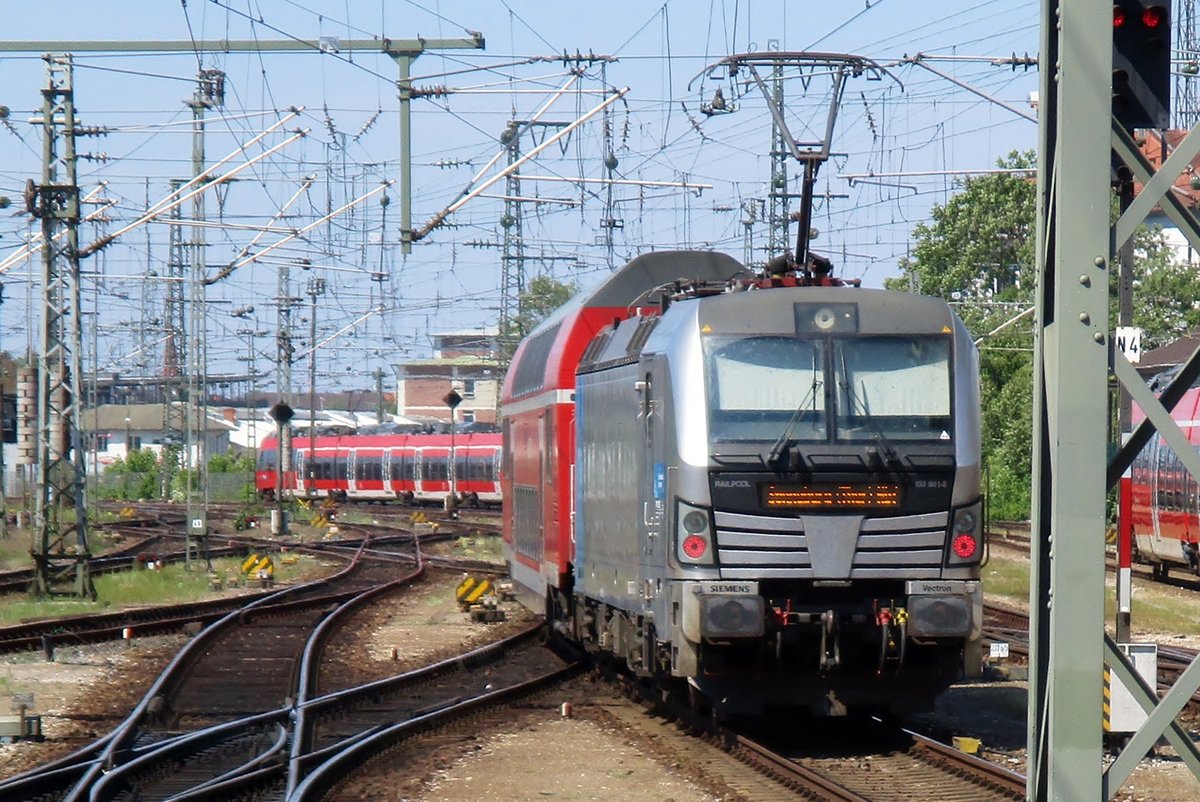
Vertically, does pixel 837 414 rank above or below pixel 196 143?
below

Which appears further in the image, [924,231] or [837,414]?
[924,231]

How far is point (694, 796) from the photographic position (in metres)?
11.1

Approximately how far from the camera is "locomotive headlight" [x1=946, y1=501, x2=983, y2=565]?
1224 centimetres

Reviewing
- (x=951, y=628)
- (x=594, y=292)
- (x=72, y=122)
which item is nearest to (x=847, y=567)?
(x=951, y=628)

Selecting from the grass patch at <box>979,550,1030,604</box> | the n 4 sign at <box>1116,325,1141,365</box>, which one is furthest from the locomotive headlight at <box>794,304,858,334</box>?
the grass patch at <box>979,550,1030,604</box>

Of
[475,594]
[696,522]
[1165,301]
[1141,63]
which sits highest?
[1165,301]

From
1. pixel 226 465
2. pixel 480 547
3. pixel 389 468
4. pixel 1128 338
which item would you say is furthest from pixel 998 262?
pixel 1128 338

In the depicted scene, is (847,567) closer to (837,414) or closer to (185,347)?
(837,414)

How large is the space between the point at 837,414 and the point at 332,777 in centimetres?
418

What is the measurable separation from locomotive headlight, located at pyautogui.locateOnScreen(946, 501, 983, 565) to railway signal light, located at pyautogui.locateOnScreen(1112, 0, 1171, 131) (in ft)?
23.4

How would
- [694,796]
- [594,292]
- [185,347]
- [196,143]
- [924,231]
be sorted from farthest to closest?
[924,231] < [185,347] < [196,143] < [594,292] < [694,796]

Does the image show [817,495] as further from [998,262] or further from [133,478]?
[133,478]

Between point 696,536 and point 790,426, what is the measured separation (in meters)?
1.00

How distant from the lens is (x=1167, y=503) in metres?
30.4
